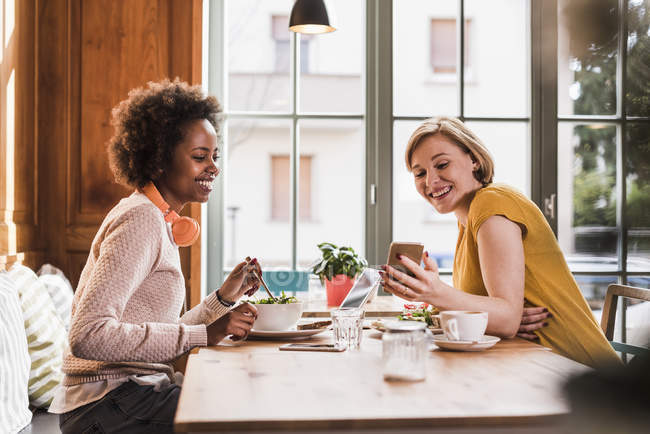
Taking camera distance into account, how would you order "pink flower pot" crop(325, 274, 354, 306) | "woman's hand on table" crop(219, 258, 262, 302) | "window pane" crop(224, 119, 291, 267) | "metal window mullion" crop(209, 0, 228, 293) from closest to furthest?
"woman's hand on table" crop(219, 258, 262, 302), "pink flower pot" crop(325, 274, 354, 306), "metal window mullion" crop(209, 0, 228, 293), "window pane" crop(224, 119, 291, 267)

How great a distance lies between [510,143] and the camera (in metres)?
3.33

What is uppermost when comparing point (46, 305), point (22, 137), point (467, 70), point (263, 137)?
point (263, 137)

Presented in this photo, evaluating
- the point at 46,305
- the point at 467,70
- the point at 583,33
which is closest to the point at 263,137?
the point at 467,70

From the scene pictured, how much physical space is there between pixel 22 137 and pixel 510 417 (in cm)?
254

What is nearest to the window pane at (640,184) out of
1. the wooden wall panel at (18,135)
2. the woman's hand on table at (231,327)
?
the woman's hand on table at (231,327)

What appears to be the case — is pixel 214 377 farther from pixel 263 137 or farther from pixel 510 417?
pixel 263 137

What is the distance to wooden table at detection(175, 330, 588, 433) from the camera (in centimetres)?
85

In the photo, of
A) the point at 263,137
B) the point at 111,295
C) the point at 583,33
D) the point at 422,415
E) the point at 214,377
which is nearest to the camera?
the point at 583,33

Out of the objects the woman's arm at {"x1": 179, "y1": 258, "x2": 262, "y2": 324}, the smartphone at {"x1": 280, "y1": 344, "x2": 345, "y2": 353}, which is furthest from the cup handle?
the woman's arm at {"x1": 179, "y1": 258, "x2": 262, "y2": 324}

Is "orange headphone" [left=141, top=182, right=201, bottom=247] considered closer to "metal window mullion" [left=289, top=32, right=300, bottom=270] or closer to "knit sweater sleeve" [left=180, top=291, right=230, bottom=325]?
"knit sweater sleeve" [left=180, top=291, right=230, bottom=325]

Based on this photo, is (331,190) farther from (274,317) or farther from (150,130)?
(274,317)

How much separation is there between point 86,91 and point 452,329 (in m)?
2.25

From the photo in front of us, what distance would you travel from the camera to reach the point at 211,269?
317 cm

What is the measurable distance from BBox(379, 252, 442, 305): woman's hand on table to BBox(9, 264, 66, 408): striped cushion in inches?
54.0
